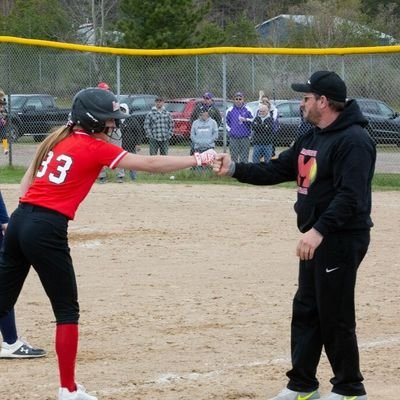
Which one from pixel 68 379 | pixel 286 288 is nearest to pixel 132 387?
pixel 68 379

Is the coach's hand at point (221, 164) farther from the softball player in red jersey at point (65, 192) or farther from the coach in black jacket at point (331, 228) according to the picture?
the coach in black jacket at point (331, 228)

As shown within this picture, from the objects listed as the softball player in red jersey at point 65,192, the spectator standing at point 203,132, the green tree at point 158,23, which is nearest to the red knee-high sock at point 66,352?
the softball player in red jersey at point 65,192

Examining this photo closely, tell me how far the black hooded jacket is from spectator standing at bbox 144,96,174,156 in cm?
1473

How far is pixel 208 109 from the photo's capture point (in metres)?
20.9

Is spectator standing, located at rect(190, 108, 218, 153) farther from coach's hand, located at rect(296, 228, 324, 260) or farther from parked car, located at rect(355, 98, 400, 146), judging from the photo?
coach's hand, located at rect(296, 228, 324, 260)

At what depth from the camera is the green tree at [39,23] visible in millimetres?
46406

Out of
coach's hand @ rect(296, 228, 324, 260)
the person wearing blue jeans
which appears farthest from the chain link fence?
coach's hand @ rect(296, 228, 324, 260)

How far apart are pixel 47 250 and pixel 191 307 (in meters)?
3.03

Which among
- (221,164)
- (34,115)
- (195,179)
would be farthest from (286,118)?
(221,164)

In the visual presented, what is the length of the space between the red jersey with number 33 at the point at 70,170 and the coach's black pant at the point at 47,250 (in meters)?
0.07

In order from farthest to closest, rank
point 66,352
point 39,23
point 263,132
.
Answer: point 39,23, point 263,132, point 66,352

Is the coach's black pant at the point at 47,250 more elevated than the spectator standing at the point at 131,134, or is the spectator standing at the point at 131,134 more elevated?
the coach's black pant at the point at 47,250

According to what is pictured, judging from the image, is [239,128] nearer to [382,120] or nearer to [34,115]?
[382,120]

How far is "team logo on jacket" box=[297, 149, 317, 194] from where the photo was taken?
6266mm
